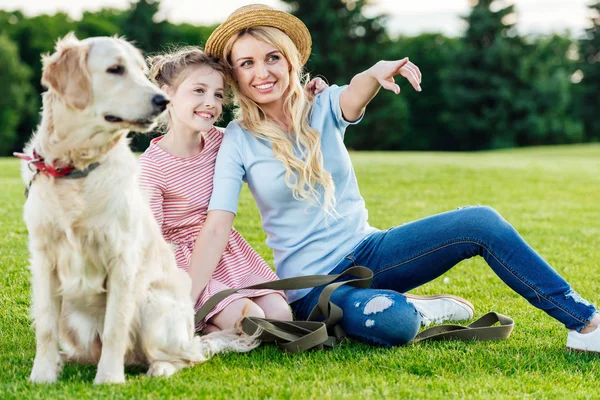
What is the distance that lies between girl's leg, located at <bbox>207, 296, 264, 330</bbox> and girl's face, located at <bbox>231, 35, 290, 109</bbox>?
1.14 metres

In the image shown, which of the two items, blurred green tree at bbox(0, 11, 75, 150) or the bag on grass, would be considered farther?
blurred green tree at bbox(0, 11, 75, 150)

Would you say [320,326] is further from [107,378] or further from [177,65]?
[177,65]

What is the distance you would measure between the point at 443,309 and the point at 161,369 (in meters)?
1.86

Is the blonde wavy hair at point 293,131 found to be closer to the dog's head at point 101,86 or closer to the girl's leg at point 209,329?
the girl's leg at point 209,329

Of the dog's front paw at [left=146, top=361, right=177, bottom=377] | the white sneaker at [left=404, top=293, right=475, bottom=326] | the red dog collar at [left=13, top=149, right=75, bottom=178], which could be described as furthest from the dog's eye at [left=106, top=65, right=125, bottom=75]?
the white sneaker at [left=404, top=293, right=475, bottom=326]

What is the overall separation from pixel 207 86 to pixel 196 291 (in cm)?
113

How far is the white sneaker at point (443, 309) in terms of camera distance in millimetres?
4332

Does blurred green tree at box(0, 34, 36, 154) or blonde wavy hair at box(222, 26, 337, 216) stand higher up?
blonde wavy hair at box(222, 26, 337, 216)

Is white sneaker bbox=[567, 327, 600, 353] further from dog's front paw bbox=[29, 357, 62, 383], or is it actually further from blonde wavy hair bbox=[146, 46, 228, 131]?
dog's front paw bbox=[29, 357, 62, 383]

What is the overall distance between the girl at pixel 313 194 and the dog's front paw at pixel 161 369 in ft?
2.47

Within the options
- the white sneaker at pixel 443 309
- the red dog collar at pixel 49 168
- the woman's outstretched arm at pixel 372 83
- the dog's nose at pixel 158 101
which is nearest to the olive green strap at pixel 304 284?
the white sneaker at pixel 443 309

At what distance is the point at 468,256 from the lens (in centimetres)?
394

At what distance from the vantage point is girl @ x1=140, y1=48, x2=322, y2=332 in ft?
13.0

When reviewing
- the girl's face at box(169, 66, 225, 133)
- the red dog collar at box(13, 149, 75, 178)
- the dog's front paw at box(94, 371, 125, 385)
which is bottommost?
the dog's front paw at box(94, 371, 125, 385)
